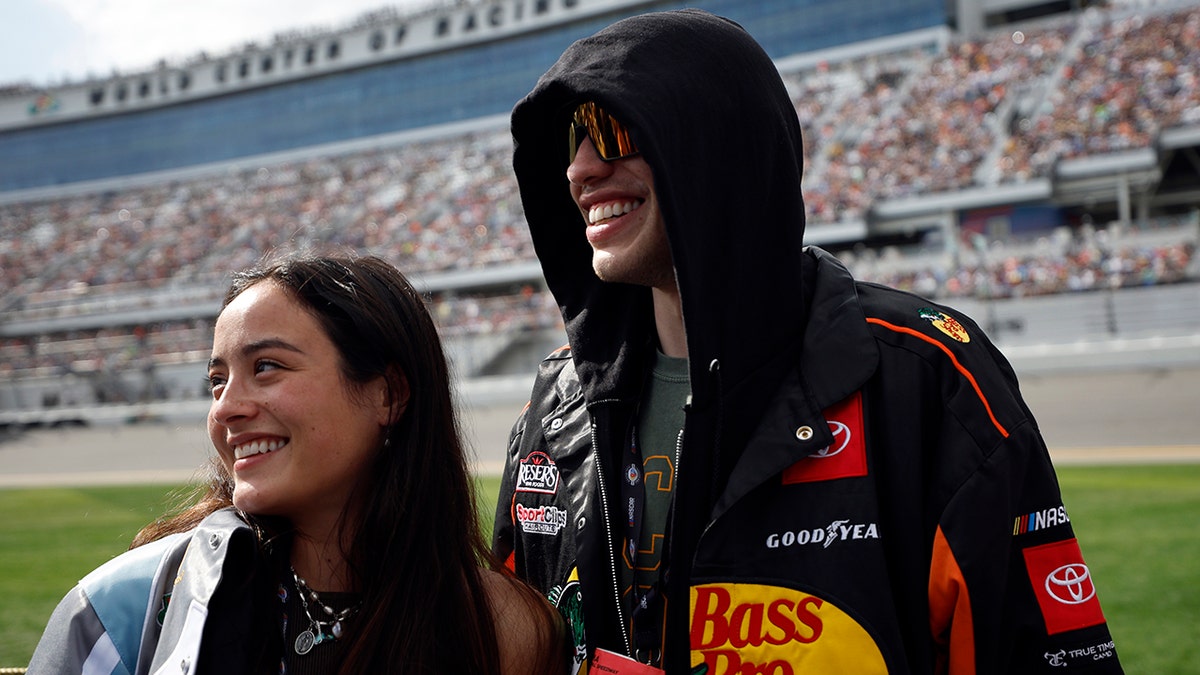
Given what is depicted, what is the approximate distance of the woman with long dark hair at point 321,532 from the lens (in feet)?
5.74

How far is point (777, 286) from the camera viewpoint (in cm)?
186

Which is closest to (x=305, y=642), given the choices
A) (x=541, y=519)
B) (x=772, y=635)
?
(x=541, y=519)

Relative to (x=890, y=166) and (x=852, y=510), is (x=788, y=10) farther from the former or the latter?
(x=852, y=510)

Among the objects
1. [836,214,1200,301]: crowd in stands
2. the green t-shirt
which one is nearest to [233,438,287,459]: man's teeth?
the green t-shirt

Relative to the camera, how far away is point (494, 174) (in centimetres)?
3819

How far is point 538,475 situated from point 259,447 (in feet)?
2.10

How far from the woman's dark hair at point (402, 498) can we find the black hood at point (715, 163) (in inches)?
22.5

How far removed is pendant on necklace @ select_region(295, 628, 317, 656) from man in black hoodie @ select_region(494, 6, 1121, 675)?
20.5 inches

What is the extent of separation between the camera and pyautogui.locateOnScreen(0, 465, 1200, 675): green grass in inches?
203

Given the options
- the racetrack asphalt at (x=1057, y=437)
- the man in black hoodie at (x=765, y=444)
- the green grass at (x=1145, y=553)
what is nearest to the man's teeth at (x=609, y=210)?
the man in black hoodie at (x=765, y=444)

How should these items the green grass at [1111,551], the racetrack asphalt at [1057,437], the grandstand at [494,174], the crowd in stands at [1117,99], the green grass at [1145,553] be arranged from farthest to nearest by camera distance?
the crowd in stands at [1117,99], the grandstand at [494,174], the racetrack asphalt at [1057,437], the green grass at [1111,551], the green grass at [1145,553]

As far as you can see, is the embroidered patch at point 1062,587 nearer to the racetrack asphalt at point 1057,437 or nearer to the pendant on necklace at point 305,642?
the pendant on necklace at point 305,642

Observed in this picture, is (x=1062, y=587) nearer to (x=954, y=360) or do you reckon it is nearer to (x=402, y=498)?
(x=954, y=360)

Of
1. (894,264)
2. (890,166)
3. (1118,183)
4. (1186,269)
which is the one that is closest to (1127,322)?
(1186,269)
